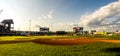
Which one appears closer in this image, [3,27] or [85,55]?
[85,55]

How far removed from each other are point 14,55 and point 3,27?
441ft

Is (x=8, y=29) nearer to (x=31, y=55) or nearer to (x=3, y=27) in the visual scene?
(x=3, y=27)

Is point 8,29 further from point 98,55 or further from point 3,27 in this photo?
point 98,55

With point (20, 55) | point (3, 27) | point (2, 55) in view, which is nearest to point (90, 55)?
point (20, 55)

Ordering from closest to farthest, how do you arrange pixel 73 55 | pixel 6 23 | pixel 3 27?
pixel 73 55 < pixel 3 27 < pixel 6 23

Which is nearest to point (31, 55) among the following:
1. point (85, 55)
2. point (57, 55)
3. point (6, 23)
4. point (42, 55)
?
point (42, 55)

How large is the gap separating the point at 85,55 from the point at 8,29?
143 meters

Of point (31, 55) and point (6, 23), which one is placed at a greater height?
point (6, 23)

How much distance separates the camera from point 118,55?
76.5 feet

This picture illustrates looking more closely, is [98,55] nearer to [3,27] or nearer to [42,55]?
[42,55]

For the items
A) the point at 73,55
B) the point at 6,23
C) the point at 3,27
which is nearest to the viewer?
the point at 73,55

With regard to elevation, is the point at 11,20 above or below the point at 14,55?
above

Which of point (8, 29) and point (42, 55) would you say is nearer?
point (42, 55)

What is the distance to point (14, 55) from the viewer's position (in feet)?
77.3
